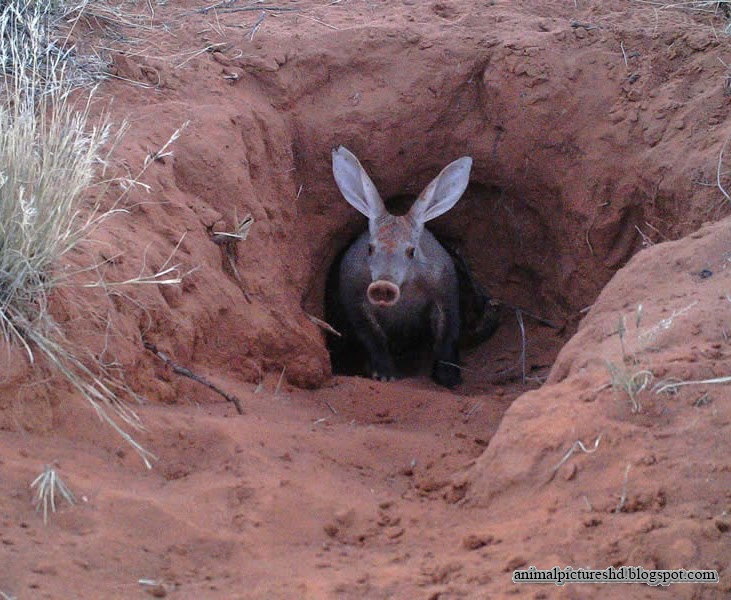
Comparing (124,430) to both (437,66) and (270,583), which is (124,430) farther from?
(437,66)

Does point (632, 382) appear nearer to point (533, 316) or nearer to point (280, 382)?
point (280, 382)

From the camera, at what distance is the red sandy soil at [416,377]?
9.56ft

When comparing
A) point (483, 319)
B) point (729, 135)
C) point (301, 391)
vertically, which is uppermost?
point (729, 135)

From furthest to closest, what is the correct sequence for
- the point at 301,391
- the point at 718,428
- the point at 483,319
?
the point at 483,319 → the point at 301,391 → the point at 718,428

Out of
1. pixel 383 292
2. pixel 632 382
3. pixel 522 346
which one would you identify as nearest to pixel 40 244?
pixel 632 382

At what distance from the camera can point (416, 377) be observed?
7195 millimetres

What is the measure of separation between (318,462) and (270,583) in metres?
1.04

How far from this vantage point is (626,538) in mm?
2758

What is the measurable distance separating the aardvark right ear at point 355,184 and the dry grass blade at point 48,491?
3.85m

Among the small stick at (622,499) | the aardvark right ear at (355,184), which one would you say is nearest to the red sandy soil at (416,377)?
the small stick at (622,499)

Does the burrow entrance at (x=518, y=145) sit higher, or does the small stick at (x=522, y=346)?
the burrow entrance at (x=518, y=145)

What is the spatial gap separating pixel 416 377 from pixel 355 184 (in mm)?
1516

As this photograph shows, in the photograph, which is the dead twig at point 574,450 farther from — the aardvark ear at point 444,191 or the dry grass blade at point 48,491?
the aardvark ear at point 444,191

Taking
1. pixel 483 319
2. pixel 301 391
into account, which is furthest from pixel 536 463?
pixel 483 319
